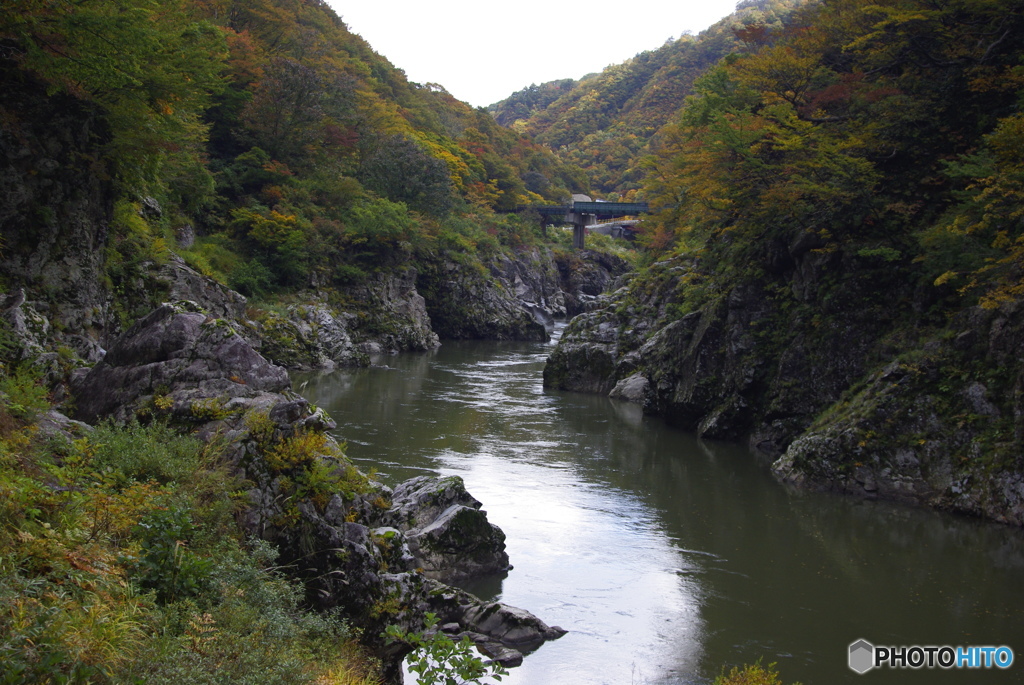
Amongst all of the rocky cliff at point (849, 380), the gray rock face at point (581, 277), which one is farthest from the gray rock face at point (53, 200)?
the gray rock face at point (581, 277)

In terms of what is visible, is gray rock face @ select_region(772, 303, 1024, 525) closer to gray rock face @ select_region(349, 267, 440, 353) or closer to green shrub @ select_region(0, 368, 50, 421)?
green shrub @ select_region(0, 368, 50, 421)

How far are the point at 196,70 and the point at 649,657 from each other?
1476cm

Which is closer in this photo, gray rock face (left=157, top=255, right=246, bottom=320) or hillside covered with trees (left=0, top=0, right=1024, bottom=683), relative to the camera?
hillside covered with trees (left=0, top=0, right=1024, bottom=683)

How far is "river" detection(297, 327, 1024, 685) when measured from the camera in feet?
28.3

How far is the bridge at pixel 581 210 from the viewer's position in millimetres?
66875

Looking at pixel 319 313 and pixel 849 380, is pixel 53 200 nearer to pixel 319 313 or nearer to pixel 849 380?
pixel 849 380

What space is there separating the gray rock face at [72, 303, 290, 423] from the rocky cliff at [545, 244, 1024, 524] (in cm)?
1159

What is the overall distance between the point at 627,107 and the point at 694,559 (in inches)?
4033

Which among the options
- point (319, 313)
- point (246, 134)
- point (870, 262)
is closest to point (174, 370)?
point (870, 262)

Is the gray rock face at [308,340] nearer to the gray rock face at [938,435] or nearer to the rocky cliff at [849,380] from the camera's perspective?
the rocky cliff at [849,380]

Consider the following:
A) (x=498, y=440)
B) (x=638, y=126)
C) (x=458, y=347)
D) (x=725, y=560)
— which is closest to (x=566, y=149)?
(x=638, y=126)

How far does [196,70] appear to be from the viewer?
16031 millimetres

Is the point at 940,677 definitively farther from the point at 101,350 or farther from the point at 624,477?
the point at 101,350

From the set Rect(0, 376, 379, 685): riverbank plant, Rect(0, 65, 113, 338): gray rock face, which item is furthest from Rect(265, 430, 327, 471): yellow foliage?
Rect(0, 65, 113, 338): gray rock face
